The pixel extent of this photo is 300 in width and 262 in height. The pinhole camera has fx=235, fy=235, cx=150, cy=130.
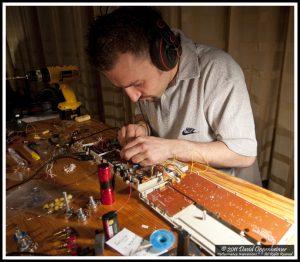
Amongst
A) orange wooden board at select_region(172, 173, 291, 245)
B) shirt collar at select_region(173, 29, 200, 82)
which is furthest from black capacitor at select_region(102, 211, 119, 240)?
shirt collar at select_region(173, 29, 200, 82)

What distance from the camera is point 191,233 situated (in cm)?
68

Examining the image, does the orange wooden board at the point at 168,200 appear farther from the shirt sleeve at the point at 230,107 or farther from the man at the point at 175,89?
the shirt sleeve at the point at 230,107

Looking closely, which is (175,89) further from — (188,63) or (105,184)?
(105,184)

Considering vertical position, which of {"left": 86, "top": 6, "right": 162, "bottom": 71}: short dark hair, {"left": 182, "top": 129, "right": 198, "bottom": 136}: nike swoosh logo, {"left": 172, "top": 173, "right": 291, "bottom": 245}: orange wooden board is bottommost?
{"left": 172, "top": 173, "right": 291, "bottom": 245}: orange wooden board

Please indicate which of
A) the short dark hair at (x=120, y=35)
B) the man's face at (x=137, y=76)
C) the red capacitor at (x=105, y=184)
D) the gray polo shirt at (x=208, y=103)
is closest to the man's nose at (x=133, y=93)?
the man's face at (x=137, y=76)

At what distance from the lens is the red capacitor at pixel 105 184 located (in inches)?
31.6

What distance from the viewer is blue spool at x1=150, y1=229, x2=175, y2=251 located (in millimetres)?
651

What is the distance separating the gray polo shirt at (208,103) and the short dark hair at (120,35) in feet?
1.02

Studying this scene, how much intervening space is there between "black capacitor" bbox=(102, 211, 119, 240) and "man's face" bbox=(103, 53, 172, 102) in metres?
0.53

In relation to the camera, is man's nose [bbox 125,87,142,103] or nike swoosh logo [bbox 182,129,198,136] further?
nike swoosh logo [bbox 182,129,198,136]

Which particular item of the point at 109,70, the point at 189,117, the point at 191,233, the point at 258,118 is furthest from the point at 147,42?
the point at 258,118

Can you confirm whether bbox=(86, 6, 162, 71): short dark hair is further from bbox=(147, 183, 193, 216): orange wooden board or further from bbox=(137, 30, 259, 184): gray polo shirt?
bbox=(147, 183, 193, 216): orange wooden board

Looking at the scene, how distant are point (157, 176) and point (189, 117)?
1.42 feet

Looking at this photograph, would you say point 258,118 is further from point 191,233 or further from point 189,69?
point 191,233
